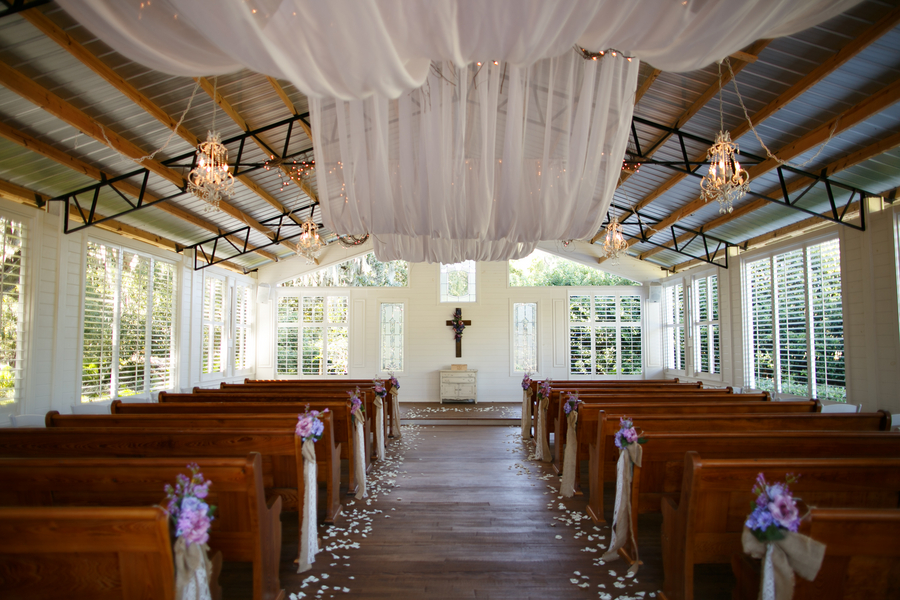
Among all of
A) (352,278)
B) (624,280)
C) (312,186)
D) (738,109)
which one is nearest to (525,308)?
(624,280)

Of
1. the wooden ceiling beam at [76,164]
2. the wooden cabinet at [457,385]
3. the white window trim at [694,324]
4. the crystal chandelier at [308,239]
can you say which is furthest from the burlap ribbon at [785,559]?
the wooden cabinet at [457,385]

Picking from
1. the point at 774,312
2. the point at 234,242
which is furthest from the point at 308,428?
the point at 234,242

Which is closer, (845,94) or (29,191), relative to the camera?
(845,94)

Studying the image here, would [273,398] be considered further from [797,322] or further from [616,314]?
[616,314]

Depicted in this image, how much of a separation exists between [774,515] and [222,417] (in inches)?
146

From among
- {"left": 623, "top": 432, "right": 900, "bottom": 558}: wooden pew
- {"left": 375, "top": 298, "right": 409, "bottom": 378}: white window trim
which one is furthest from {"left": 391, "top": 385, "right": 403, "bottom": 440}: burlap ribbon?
{"left": 623, "top": 432, "right": 900, "bottom": 558}: wooden pew

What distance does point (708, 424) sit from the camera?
415 cm

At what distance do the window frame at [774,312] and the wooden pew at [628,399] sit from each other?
1.74 metres

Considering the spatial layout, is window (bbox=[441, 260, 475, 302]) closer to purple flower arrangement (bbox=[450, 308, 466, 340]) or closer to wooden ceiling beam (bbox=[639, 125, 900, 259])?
purple flower arrangement (bbox=[450, 308, 466, 340])

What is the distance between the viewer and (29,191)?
5.88 meters

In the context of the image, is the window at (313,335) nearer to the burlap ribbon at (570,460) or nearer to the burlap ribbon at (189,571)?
the burlap ribbon at (570,460)

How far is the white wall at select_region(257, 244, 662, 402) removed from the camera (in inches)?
485

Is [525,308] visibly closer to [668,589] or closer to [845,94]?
[845,94]

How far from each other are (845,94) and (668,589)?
14.5 feet
